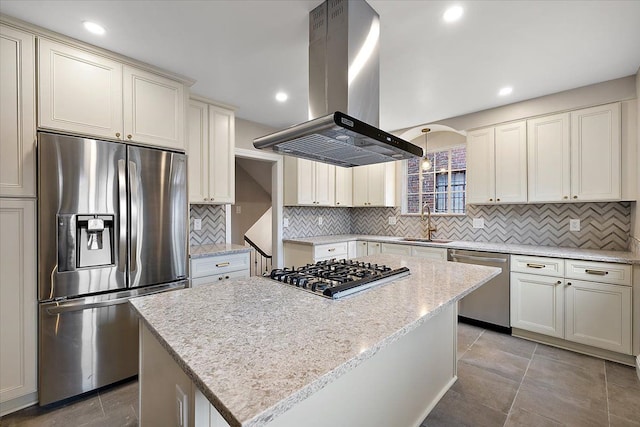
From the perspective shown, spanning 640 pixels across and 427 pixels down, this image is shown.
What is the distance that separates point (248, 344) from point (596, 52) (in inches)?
126

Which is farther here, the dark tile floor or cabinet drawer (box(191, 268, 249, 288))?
cabinet drawer (box(191, 268, 249, 288))

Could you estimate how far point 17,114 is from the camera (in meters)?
1.82

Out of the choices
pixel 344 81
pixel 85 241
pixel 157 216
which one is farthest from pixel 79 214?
pixel 344 81

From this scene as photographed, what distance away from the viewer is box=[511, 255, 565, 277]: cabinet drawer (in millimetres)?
2635

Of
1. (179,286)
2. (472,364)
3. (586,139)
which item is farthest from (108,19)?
(586,139)

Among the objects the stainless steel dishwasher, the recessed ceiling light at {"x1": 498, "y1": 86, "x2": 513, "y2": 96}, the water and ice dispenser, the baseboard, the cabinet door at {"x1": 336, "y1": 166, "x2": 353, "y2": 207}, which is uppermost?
the recessed ceiling light at {"x1": 498, "y1": 86, "x2": 513, "y2": 96}

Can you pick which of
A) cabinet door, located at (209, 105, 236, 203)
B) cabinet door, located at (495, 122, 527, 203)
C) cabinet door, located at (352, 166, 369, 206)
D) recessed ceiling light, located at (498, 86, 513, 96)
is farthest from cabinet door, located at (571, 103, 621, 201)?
cabinet door, located at (209, 105, 236, 203)

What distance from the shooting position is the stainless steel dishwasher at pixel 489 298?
2.94m

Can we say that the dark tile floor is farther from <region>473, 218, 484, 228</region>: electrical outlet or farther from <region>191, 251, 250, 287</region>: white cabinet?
<region>191, 251, 250, 287</region>: white cabinet

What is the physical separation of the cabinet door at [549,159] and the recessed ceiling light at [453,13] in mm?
1909

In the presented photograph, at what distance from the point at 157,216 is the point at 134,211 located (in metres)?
0.16

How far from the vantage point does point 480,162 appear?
344 cm

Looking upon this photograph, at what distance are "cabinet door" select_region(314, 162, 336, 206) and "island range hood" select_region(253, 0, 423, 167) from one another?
2.32 m

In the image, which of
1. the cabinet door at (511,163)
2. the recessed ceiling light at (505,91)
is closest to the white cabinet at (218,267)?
the cabinet door at (511,163)
